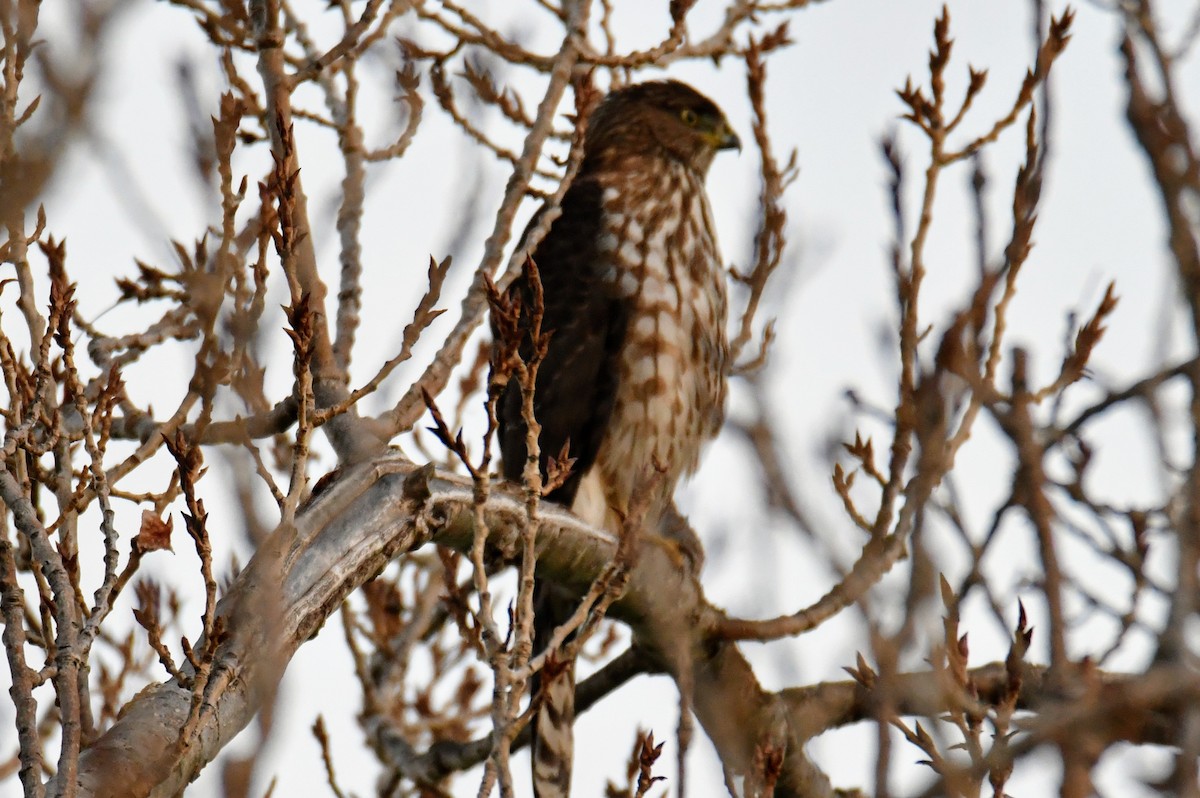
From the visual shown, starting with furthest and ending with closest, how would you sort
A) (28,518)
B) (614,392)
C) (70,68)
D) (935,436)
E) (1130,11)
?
(614,392) < (28,518) < (1130,11) < (935,436) < (70,68)

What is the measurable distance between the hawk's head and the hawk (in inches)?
17.2

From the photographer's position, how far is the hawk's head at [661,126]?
605 centimetres

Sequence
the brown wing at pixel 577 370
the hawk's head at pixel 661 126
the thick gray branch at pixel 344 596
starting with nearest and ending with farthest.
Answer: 1. the thick gray branch at pixel 344 596
2. the brown wing at pixel 577 370
3. the hawk's head at pixel 661 126

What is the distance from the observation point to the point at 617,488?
546 cm

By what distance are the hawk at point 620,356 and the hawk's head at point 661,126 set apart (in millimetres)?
437

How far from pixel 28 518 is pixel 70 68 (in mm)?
1429

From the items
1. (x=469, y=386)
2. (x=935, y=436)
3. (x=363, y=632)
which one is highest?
(x=469, y=386)


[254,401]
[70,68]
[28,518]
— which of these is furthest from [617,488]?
[70,68]

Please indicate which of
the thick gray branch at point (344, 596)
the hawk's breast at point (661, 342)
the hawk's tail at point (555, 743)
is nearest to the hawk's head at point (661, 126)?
the hawk's breast at point (661, 342)

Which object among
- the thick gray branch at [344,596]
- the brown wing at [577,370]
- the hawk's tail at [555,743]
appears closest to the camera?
the thick gray branch at [344,596]

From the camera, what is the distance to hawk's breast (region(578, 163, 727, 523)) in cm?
533

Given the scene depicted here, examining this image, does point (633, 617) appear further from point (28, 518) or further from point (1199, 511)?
point (1199, 511)

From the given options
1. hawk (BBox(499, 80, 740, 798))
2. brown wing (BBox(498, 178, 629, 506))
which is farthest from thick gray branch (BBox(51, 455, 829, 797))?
brown wing (BBox(498, 178, 629, 506))

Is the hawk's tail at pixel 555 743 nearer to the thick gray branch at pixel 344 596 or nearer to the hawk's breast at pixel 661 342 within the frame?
the thick gray branch at pixel 344 596
